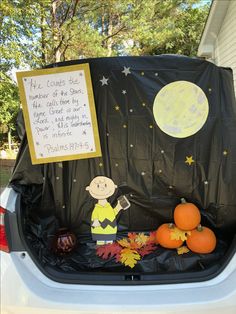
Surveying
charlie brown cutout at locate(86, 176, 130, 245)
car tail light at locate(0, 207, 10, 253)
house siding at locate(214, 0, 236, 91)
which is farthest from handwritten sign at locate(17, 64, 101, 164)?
house siding at locate(214, 0, 236, 91)

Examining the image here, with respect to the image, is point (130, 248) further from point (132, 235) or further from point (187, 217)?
point (187, 217)

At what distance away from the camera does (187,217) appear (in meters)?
2.23

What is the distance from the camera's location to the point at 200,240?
2.25m

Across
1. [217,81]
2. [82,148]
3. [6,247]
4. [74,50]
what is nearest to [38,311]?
[6,247]

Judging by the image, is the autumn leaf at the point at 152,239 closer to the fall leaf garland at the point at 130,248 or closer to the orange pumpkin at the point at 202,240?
the fall leaf garland at the point at 130,248

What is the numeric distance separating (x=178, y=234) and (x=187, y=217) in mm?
142

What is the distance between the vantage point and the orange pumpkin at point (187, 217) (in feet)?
7.32

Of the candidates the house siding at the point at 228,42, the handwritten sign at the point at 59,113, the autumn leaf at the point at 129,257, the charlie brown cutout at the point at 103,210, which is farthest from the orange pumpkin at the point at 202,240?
the house siding at the point at 228,42

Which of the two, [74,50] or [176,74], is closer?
[176,74]

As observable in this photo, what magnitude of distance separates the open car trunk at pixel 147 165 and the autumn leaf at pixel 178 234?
5.1 inches

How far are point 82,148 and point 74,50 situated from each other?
10.2m

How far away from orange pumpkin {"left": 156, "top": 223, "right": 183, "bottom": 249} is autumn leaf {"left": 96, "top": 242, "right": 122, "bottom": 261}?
304mm

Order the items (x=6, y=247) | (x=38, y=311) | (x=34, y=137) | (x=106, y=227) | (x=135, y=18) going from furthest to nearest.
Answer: (x=135, y=18) < (x=106, y=227) < (x=34, y=137) < (x=6, y=247) < (x=38, y=311)

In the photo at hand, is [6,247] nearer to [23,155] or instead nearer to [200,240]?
[23,155]
